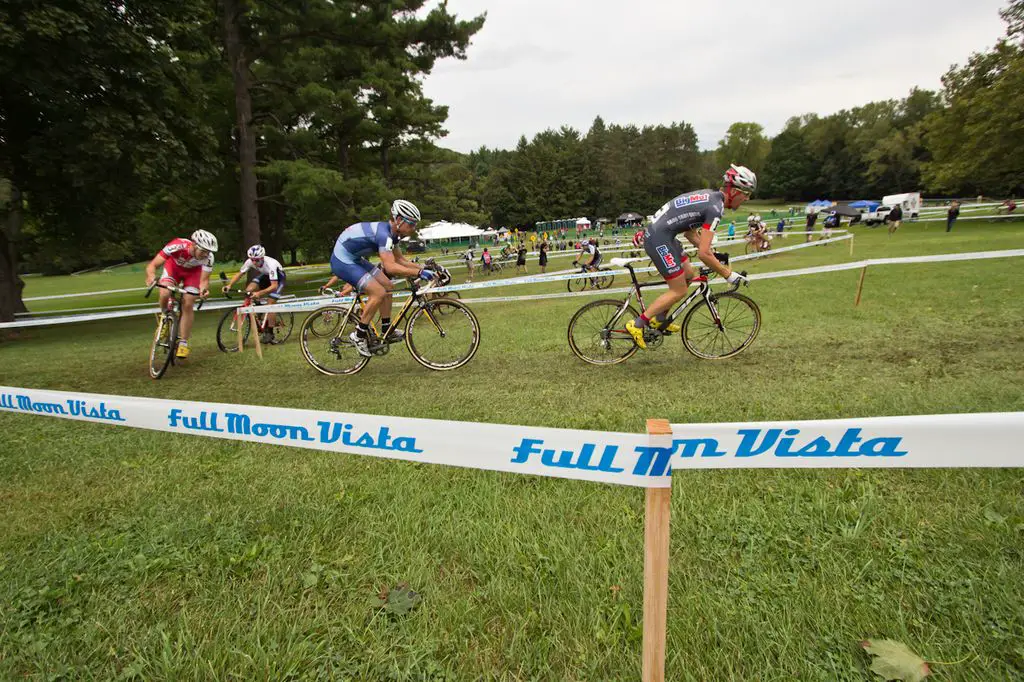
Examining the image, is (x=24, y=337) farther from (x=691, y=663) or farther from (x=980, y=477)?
(x=980, y=477)

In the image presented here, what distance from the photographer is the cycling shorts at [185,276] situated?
742 centimetres

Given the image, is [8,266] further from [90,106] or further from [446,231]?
[446,231]

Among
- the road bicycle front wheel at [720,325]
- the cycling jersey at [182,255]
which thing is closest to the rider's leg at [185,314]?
the cycling jersey at [182,255]

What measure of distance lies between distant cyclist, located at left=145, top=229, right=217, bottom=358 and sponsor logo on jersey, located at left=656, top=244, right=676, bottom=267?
674 centimetres

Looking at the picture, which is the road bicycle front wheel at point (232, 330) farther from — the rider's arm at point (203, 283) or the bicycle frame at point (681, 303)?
the bicycle frame at point (681, 303)

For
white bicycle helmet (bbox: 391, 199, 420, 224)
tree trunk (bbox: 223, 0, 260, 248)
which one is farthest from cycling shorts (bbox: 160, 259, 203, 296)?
tree trunk (bbox: 223, 0, 260, 248)

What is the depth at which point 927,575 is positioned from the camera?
218cm

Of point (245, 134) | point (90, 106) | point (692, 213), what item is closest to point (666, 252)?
point (692, 213)

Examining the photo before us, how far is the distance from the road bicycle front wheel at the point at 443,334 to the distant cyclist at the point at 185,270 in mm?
3577

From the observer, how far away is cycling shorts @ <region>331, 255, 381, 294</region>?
6.57m

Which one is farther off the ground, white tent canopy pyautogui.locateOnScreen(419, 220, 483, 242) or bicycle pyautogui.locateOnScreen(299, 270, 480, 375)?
white tent canopy pyautogui.locateOnScreen(419, 220, 483, 242)

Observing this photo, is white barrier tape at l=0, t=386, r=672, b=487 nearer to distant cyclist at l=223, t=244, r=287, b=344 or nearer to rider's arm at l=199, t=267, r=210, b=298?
rider's arm at l=199, t=267, r=210, b=298

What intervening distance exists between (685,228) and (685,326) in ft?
4.26

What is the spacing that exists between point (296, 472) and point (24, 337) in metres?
16.6
